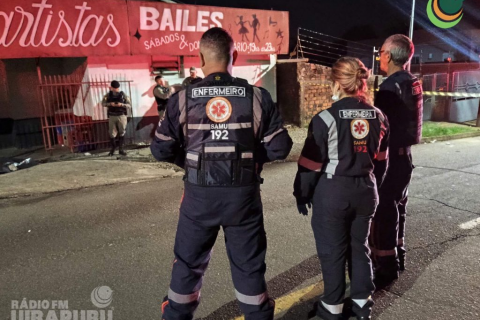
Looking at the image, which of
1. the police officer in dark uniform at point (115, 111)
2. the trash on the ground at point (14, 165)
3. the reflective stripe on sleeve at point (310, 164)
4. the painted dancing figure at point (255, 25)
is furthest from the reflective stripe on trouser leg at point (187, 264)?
the painted dancing figure at point (255, 25)

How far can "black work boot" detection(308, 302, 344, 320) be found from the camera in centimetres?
289

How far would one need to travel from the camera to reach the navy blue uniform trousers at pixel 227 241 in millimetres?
2469

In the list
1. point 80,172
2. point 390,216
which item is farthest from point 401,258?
point 80,172

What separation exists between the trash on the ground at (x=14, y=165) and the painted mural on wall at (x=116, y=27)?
2.32 meters

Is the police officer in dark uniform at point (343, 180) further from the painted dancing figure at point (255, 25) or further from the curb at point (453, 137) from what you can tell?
the painted dancing figure at point (255, 25)

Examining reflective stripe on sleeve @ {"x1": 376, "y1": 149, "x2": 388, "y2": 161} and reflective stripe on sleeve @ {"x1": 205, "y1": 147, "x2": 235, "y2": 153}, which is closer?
reflective stripe on sleeve @ {"x1": 205, "y1": 147, "x2": 235, "y2": 153}

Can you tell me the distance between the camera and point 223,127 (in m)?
2.44

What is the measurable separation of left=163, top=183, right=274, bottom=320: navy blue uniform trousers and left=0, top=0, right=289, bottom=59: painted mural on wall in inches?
324

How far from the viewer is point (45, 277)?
12.1 feet

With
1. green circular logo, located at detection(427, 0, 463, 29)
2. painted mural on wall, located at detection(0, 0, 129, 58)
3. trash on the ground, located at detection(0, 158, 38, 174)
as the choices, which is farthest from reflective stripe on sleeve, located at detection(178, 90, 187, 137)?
green circular logo, located at detection(427, 0, 463, 29)

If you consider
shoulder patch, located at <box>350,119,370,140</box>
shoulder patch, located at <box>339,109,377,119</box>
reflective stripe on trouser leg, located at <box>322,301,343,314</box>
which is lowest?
reflective stripe on trouser leg, located at <box>322,301,343,314</box>

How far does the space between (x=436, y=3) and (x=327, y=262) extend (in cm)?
1758

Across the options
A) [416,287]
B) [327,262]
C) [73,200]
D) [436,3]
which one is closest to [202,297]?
[327,262]

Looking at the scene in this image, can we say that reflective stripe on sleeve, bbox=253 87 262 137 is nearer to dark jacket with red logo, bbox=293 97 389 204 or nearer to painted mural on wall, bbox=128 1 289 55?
dark jacket with red logo, bbox=293 97 389 204
